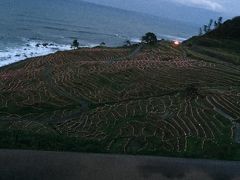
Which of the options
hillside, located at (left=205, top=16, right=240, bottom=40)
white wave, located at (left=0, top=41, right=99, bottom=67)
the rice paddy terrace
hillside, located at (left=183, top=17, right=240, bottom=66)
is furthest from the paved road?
hillside, located at (left=205, top=16, right=240, bottom=40)

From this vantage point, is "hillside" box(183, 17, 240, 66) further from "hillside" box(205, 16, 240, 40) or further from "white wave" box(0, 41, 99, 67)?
"white wave" box(0, 41, 99, 67)

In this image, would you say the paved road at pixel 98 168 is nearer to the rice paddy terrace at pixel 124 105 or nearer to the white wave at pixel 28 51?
the rice paddy terrace at pixel 124 105

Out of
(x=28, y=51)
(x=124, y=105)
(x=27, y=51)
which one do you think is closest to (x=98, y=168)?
(x=124, y=105)

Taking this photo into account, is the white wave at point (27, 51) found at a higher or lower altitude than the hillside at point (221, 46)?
lower

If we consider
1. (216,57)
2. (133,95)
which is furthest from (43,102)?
(216,57)

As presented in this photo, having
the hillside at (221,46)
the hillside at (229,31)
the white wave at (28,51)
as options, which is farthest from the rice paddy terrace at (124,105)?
the hillside at (229,31)

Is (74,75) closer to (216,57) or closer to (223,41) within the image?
(216,57)
